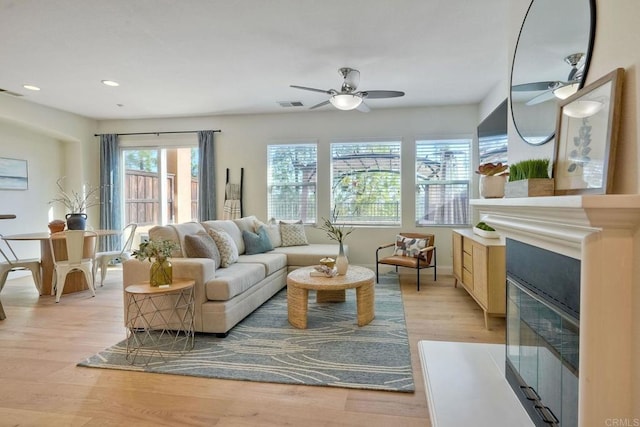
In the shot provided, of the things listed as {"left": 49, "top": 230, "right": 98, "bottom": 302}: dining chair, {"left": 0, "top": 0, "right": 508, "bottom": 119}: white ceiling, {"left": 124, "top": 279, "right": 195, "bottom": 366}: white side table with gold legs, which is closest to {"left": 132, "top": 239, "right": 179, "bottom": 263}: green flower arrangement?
{"left": 124, "top": 279, "right": 195, "bottom": 366}: white side table with gold legs

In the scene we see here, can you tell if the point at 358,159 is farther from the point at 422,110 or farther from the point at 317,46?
the point at 317,46

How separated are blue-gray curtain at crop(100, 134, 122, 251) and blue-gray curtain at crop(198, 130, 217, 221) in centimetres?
166

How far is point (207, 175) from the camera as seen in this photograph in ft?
20.1

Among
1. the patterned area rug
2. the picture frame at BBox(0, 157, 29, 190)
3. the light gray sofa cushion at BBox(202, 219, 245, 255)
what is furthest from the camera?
the picture frame at BBox(0, 157, 29, 190)

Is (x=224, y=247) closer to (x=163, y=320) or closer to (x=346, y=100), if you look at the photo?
(x=163, y=320)

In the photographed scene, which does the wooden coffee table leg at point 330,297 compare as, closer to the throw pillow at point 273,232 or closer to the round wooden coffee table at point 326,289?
the round wooden coffee table at point 326,289

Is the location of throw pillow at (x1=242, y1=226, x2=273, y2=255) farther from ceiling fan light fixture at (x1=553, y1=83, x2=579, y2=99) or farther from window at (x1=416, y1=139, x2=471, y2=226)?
ceiling fan light fixture at (x1=553, y1=83, x2=579, y2=99)

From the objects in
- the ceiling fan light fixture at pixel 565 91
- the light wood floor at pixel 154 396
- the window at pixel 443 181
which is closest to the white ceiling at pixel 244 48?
the window at pixel 443 181

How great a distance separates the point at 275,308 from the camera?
3836 millimetres

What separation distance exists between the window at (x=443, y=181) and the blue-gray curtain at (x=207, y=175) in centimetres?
350

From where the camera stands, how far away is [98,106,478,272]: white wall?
564cm

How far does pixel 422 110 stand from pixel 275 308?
154 inches

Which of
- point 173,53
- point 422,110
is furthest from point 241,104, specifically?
point 422,110

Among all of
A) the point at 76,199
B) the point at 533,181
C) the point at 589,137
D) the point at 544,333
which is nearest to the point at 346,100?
the point at 533,181
